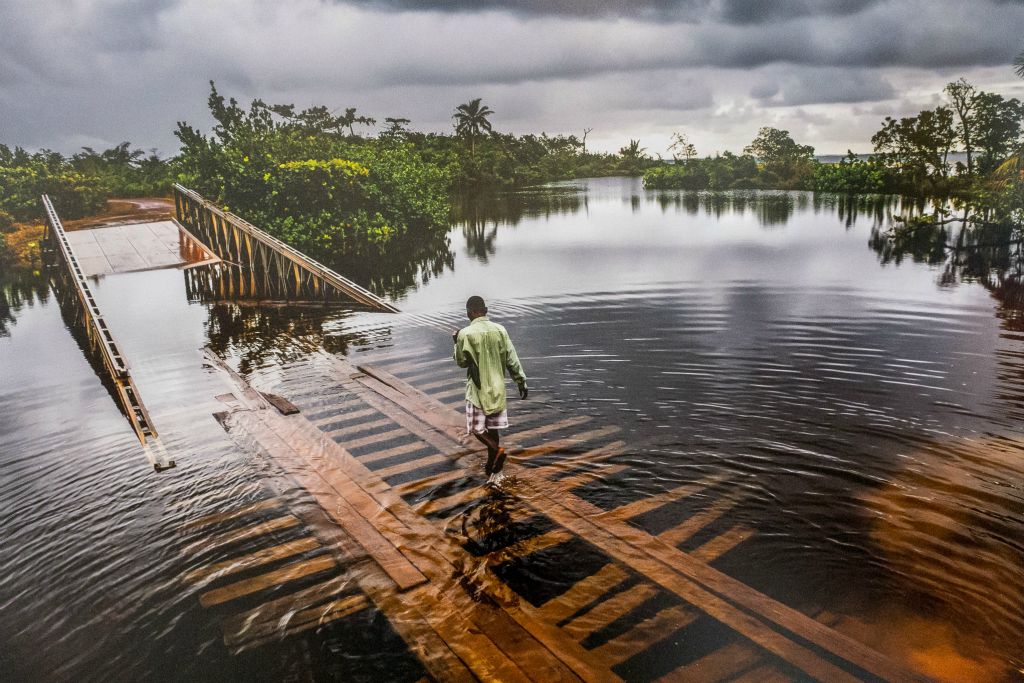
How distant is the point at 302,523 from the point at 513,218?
3157 cm

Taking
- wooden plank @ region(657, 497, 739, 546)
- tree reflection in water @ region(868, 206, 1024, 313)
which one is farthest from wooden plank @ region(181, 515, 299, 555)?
tree reflection in water @ region(868, 206, 1024, 313)


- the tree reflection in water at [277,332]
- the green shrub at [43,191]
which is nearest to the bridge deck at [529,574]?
the tree reflection in water at [277,332]

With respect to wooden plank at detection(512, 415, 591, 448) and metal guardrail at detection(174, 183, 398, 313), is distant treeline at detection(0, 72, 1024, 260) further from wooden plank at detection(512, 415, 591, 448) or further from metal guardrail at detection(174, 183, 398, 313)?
wooden plank at detection(512, 415, 591, 448)

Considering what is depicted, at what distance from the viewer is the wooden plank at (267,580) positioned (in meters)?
4.56

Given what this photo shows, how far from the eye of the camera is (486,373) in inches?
234

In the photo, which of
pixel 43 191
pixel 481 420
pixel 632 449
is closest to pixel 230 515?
pixel 481 420

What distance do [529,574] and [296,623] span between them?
1.59 m

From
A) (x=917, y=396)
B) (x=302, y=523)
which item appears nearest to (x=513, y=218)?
(x=917, y=396)

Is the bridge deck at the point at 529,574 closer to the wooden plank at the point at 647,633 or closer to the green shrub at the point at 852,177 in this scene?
the wooden plank at the point at 647,633

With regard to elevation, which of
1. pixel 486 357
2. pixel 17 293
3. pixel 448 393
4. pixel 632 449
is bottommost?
pixel 632 449

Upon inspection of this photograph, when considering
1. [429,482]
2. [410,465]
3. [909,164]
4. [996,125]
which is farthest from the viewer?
[909,164]

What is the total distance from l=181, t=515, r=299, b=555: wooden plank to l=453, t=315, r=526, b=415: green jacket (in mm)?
1896

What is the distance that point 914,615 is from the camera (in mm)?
4086

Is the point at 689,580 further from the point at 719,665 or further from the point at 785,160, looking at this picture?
the point at 785,160
